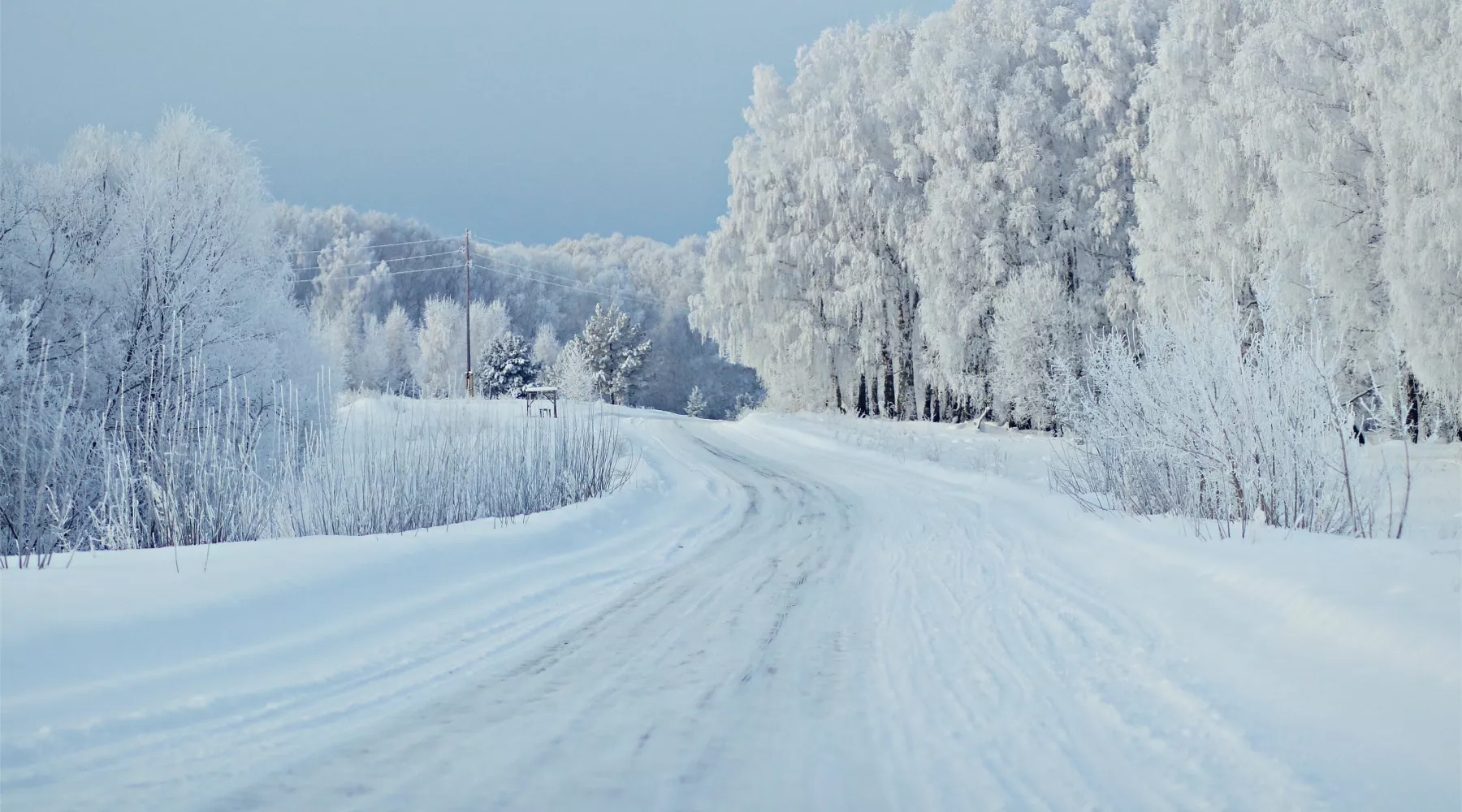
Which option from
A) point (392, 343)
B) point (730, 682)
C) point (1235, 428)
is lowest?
point (730, 682)

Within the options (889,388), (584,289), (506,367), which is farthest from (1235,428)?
(584,289)

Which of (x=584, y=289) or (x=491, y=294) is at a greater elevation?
(x=584, y=289)

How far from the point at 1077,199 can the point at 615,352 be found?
122 ft

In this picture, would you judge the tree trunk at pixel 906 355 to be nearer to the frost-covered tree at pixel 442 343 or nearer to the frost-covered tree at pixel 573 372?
the frost-covered tree at pixel 573 372

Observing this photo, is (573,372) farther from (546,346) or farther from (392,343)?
(392,343)

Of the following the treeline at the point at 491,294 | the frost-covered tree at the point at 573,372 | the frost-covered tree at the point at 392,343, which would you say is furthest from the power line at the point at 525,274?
the frost-covered tree at the point at 573,372

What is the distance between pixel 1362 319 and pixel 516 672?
16.2m

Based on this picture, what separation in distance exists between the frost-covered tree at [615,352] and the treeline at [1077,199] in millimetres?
23416

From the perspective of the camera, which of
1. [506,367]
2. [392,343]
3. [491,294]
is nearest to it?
[506,367]

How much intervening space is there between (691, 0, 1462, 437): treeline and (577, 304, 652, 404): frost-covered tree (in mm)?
23416

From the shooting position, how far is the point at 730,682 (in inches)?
138

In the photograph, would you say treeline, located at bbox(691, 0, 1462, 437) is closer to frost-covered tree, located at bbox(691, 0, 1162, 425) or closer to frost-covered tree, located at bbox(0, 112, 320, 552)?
frost-covered tree, located at bbox(691, 0, 1162, 425)

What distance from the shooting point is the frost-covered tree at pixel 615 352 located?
54.5 metres

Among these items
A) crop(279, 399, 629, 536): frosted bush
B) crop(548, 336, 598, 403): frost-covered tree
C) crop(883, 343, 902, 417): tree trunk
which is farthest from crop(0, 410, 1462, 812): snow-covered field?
crop(548, 336, 598, 403): frost-covered tree
